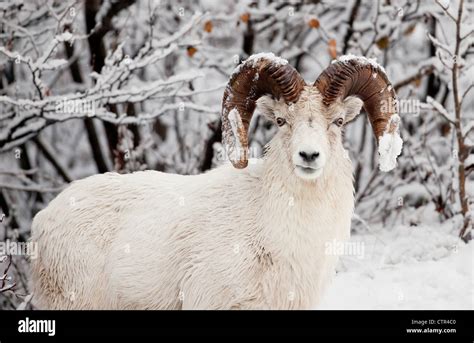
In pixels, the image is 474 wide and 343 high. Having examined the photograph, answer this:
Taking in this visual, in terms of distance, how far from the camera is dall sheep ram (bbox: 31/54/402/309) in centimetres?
494

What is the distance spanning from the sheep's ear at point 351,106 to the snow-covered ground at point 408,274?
68.1 inches

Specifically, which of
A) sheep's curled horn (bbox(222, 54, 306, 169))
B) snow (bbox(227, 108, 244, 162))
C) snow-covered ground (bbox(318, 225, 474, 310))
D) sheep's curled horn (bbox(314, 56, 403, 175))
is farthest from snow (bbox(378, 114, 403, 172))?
snow-covered ground (bbox(318, 225, 474, 310))

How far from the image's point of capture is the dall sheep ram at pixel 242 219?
494 centimetres

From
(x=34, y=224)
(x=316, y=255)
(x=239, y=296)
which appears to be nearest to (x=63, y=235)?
(x=34, y=224)

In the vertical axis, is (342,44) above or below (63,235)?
above

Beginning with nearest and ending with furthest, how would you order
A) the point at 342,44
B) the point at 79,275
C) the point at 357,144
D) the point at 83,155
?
the point at 79,275 < the point at 342,44 < the point at 357,144 < the point at 83,155

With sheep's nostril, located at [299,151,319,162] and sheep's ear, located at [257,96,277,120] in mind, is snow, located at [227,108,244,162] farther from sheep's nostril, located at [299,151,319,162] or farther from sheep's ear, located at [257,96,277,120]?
sheep's nostril, located at [299,151,319,162]

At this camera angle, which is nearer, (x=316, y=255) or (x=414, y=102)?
(x=316, y=255)

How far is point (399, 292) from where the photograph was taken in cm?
673

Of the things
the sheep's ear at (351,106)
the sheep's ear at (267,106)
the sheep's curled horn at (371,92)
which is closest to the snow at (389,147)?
the sheep's curled horn at (371,92)

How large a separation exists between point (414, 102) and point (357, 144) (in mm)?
4504

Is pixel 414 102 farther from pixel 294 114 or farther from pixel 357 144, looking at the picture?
pixel 357 144

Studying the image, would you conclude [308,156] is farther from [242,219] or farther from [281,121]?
[242,219]

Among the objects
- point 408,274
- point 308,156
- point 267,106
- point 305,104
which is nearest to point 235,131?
point 267,106
